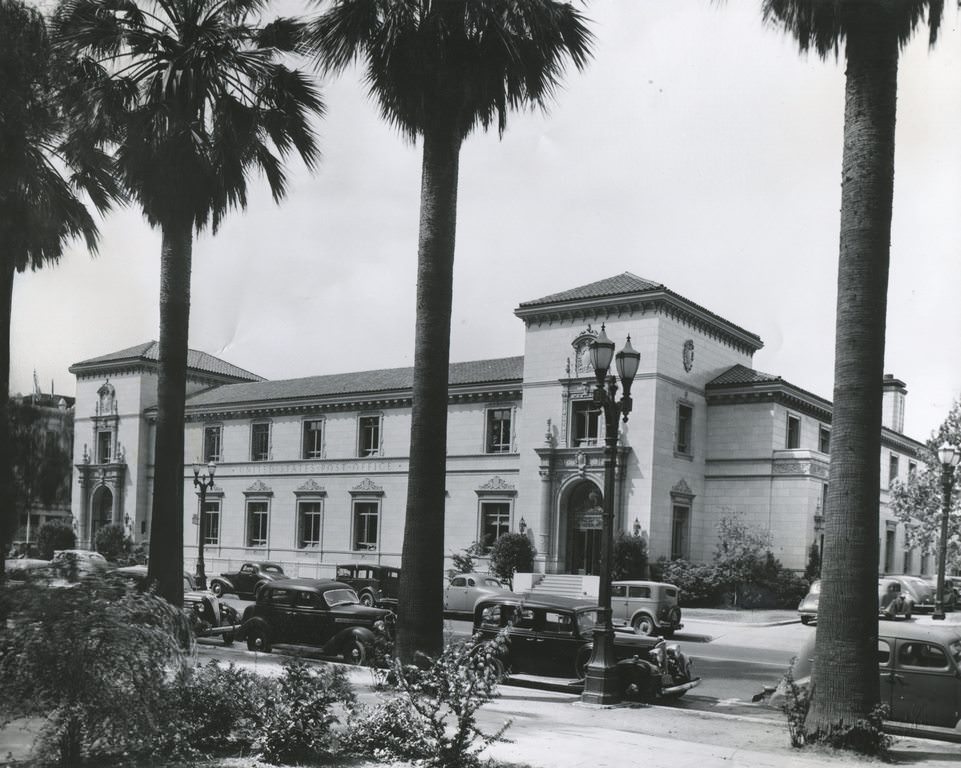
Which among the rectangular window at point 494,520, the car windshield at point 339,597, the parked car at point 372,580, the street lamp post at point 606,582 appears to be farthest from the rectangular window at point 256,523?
the street lamp post at point 606,582

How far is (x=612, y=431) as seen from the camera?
51.2 feet

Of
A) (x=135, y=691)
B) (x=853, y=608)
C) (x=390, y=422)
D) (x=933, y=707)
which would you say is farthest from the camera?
(x=390, y=422)

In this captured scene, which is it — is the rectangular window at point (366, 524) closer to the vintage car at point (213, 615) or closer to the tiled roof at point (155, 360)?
the tiled roof at point (155, 360)

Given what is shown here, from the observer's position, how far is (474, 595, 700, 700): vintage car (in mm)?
15453

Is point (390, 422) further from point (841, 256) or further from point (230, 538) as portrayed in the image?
point (841, 256)

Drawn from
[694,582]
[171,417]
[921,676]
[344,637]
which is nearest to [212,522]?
[694,582]

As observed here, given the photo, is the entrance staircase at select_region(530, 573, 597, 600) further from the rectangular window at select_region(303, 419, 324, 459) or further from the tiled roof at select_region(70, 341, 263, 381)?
the tiled roof at select_region(70, 341, 263, 381)

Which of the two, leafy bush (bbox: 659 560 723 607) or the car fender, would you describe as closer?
the car fender

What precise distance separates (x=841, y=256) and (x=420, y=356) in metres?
5.65

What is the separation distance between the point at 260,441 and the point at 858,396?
4502cm

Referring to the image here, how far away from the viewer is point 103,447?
58438 mm

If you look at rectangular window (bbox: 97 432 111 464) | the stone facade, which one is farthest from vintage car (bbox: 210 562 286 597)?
rectangular window (bbox: 97 432 111 464)

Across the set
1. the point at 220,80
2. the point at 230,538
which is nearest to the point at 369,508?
the point at 230,538

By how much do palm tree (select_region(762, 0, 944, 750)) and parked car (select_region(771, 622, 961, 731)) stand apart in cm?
203
